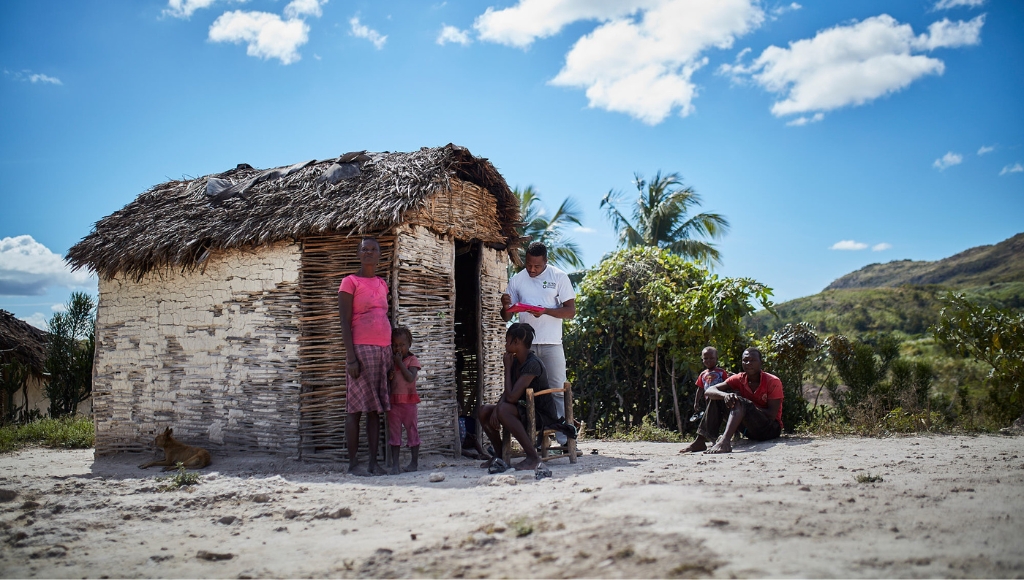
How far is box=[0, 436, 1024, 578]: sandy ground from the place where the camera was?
2631mm

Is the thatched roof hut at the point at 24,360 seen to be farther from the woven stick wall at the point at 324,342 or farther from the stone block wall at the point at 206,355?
the woven stick wall at the point at 324,342

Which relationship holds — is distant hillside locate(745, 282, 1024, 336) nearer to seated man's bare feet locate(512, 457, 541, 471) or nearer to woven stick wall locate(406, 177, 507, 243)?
woven stick wall locate(406, 177, 507, 243)

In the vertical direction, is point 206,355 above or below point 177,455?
above

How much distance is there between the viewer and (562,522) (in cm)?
318

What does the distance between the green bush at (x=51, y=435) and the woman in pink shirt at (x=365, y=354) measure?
233 inches

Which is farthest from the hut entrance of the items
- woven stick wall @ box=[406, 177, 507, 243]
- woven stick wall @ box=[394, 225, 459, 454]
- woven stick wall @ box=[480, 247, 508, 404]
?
woven stick wall @ box=[394, 225, 459, 454]

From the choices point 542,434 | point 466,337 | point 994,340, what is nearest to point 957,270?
point 994,340

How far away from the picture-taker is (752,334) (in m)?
8.88

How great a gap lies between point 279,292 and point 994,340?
27.8 feet

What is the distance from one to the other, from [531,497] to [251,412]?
3.69m

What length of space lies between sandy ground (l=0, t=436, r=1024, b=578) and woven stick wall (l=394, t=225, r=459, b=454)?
3.40ft

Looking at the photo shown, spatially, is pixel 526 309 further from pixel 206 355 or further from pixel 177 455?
pixel 177 455

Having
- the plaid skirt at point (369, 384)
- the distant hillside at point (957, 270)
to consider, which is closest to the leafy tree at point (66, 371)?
the plaid skirt at point (369, 384)

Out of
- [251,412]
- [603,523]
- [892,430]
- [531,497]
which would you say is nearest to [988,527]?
[603,523]
